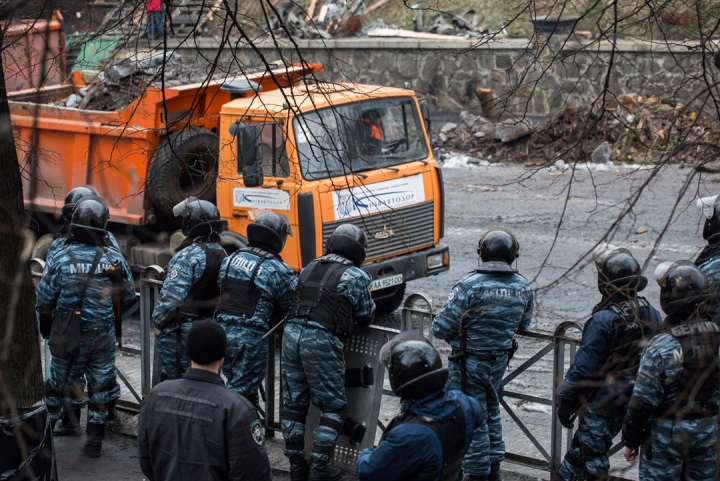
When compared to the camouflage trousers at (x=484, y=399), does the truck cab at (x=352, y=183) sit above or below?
above

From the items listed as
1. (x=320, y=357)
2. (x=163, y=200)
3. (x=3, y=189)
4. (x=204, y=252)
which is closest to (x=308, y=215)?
(x=163, y=200)

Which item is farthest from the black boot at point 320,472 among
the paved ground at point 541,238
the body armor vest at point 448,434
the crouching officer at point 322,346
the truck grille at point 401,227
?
the truck grille at point 401,227

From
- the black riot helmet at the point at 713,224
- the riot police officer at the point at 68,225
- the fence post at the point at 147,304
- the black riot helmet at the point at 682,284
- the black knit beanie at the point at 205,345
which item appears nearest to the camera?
the black knit beanie at the point at 205,345

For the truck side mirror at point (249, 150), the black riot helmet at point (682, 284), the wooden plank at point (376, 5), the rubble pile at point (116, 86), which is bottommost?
the black riot helmet at point (682, 284)

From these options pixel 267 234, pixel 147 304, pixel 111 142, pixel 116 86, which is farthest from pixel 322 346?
pixel 116 86

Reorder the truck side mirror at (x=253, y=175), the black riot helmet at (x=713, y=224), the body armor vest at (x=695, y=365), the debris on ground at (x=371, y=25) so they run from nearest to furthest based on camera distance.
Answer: the body armor vest at (x=695, y=365)
the black riot helmet at (x=713, y=224)
the truck side mirror at (x=253, y=175)
the debris on ground at (x=371, y=25)

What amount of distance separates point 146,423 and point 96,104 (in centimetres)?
747

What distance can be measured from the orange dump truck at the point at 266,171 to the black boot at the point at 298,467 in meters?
3.05

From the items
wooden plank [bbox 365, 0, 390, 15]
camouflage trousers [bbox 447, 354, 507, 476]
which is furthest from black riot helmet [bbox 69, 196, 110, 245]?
wooden plank [bbox 365, 0, 390, 15]

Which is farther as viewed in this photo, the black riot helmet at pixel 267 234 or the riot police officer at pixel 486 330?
the black riot helmet at pixel 267 234

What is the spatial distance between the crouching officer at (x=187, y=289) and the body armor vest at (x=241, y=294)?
303 millimetres

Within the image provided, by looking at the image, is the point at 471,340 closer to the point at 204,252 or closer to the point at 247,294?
the point at 247,294

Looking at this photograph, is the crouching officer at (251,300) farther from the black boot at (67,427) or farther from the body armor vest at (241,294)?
the black boot at (67,427)

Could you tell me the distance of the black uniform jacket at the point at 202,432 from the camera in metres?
4.09
